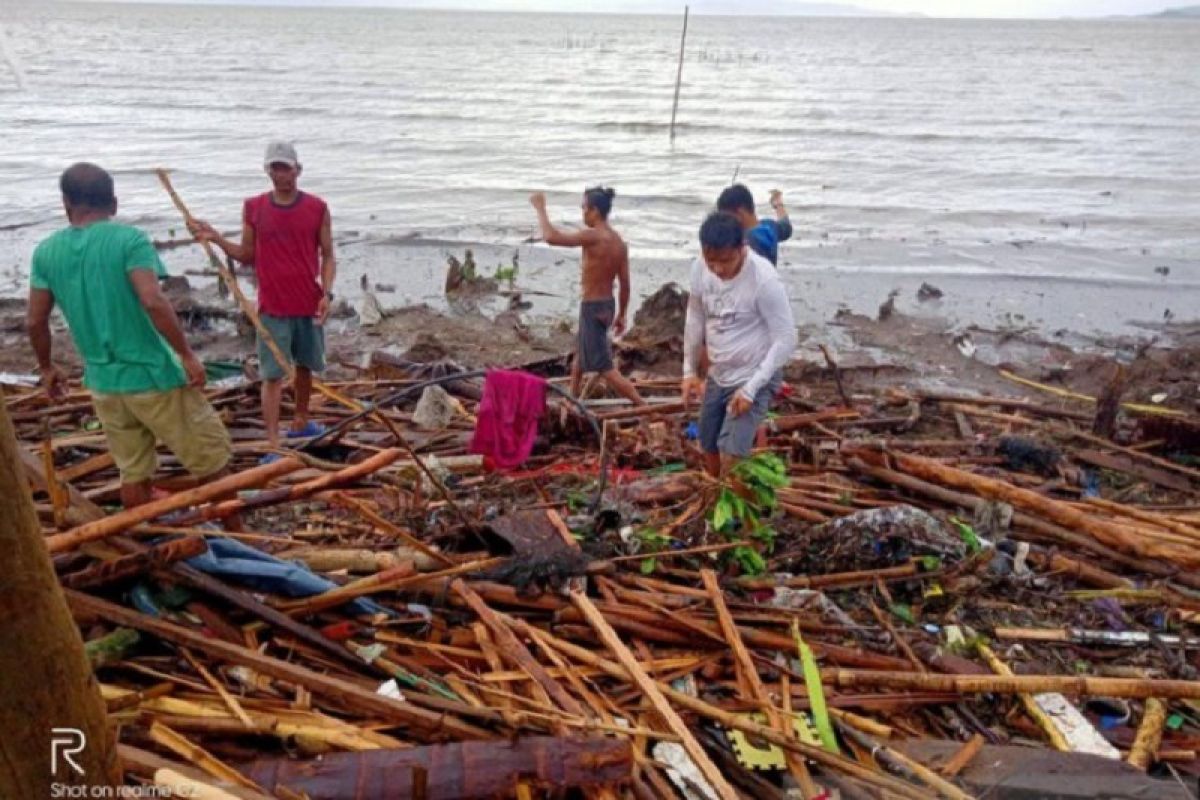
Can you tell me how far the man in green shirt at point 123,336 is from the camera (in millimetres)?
4250

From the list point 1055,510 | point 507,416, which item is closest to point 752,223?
point 507,416

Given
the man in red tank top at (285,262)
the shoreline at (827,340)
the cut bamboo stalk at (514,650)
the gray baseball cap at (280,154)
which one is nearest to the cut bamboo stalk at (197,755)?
the cut bamboo stalk at (514,650)

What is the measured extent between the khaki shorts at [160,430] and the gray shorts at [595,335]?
3472mm

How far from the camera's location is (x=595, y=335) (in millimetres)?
7727

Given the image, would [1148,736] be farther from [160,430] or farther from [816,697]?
[160,430]

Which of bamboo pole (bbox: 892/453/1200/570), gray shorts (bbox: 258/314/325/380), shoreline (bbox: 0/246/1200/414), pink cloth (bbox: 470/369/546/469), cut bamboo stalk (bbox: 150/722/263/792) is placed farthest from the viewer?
shoreline (bbox: 0/246/1200/414)

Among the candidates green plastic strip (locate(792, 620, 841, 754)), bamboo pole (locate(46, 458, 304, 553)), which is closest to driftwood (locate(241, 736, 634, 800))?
green plastic strip (locate(792, 620, 841, 754))

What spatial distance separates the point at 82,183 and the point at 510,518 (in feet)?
8.76

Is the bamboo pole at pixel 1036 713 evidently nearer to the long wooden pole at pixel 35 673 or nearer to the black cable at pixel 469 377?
the black cable at pixel 469 377

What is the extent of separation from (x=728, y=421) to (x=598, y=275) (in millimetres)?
2686

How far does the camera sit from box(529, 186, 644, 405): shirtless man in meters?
7.27

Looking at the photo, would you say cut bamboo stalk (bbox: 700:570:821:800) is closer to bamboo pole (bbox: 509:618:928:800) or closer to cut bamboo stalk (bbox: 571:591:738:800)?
bamboo pole (bbox: 509:618:928:800)

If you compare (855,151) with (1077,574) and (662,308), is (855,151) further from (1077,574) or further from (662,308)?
(1077,574)

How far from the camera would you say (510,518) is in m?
4.65
